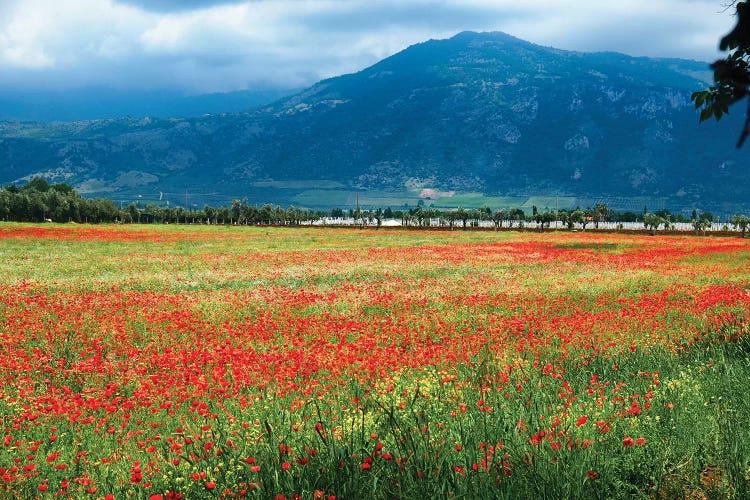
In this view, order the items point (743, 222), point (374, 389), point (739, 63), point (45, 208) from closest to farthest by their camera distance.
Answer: point (739, 63)
point (374, 389)
point (743, 222)
point (45, 208)

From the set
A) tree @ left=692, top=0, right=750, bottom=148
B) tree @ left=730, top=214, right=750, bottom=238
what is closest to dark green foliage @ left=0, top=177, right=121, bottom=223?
tree @ left=730, top=214, right=750, bottom=238

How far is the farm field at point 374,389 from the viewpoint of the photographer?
5.53 meters

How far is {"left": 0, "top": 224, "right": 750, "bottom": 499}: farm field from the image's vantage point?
5531mm

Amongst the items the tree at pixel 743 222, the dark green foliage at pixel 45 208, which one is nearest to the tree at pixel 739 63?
the tree at pixel 743 222

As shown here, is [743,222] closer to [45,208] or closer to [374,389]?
[374,389]

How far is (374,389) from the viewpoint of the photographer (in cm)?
967

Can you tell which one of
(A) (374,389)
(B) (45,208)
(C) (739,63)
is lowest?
(A) (374,389)

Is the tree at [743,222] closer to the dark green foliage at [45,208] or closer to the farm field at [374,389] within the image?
the farm field at [374,389]

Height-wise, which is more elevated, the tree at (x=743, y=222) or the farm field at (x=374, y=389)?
the tree at (x=743, y=222)

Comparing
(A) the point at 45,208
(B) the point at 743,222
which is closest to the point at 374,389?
(B) the point at 743,222

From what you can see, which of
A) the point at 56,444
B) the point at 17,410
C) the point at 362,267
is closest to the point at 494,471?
the point at 56,444

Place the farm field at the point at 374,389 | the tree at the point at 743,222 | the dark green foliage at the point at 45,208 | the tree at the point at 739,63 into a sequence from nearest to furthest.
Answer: the tree at the point at 739,63, the farm field at the point at 374,389, the tree at the point at 743,222, the dark green foliage at the point at 45,208

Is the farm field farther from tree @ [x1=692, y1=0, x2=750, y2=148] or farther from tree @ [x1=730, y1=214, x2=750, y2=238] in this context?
tree @ [x1=730, y1=214, x2=750, y2=238]

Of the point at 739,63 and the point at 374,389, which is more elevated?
the point at 739,63
